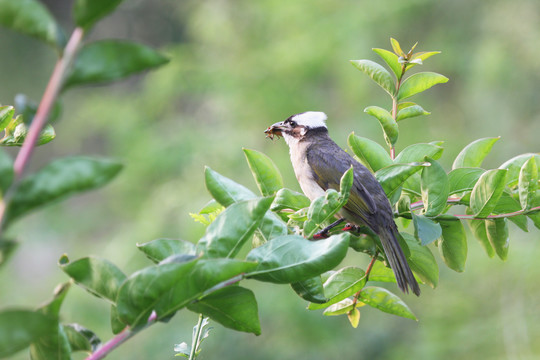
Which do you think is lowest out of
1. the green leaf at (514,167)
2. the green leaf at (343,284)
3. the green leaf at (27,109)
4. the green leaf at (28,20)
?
the green leaf at (343,284)

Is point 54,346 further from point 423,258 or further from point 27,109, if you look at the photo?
point 423,258

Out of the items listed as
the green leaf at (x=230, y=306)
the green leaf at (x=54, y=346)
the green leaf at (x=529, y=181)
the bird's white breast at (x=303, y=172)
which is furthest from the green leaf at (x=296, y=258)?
the bird's white breast at (x=303, y=172)

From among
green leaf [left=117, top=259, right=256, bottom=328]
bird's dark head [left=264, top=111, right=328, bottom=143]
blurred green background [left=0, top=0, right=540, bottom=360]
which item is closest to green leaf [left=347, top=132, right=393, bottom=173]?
green leaf [left=117, top=259, right=256, bottom=328]

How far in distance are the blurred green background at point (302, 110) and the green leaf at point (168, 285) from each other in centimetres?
479

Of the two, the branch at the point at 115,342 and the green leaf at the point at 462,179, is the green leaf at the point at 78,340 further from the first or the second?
the green leaf at the point at 462,179

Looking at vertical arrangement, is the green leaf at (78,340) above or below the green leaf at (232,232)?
below

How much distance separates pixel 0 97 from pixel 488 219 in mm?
12551

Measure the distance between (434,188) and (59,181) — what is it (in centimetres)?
82

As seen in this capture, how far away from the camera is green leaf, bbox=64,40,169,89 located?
55 cm

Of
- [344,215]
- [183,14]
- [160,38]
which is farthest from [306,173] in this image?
[160,38]

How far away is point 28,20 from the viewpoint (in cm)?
55

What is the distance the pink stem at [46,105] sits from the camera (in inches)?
20.0

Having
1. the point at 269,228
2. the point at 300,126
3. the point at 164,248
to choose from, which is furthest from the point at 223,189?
the point at 300,126

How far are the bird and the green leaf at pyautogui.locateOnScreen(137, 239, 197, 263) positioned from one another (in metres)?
0.66
